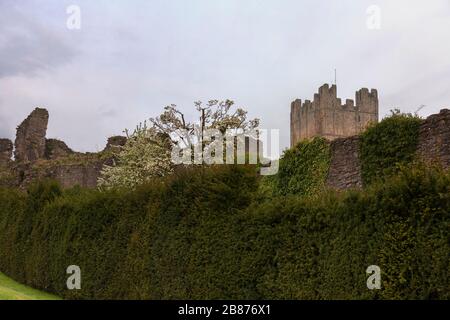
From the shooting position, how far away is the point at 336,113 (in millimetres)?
60438

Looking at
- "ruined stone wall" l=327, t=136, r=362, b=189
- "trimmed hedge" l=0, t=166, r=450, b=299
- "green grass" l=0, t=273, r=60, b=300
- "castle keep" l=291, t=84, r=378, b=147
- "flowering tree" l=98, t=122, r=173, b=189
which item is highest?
"castle keep" l=291, t=84, r=378, b=147

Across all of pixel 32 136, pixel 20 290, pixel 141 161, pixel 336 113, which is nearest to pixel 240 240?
pixel 20 290

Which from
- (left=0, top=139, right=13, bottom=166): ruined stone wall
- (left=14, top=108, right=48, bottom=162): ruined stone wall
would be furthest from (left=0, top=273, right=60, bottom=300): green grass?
(left=0, top=139, right=13, bottom=166): ruined stone wall

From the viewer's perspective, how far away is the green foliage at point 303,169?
19562 mm

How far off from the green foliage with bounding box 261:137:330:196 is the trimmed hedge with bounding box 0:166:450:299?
634 centimetres

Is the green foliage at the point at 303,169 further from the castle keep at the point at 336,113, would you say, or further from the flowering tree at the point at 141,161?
the castle keep at the point at 336,113

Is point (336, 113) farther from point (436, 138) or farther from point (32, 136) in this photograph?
point (436, 138)

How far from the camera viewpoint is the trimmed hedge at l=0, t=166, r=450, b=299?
8.16m

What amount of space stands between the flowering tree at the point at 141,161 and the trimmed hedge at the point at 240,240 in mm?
13593

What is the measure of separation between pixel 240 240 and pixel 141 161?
22587 millimetres

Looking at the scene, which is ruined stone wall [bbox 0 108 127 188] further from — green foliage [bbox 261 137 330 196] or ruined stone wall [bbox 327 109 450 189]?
ruined stone wall [bbox 327 109 450 189]

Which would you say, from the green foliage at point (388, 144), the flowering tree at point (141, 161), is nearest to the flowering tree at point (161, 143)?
the flowering tree at point (141, 161)

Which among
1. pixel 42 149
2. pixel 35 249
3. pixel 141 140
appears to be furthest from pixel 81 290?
pixel 42 149

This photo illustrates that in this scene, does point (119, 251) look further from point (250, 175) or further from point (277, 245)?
point (277, 245)
